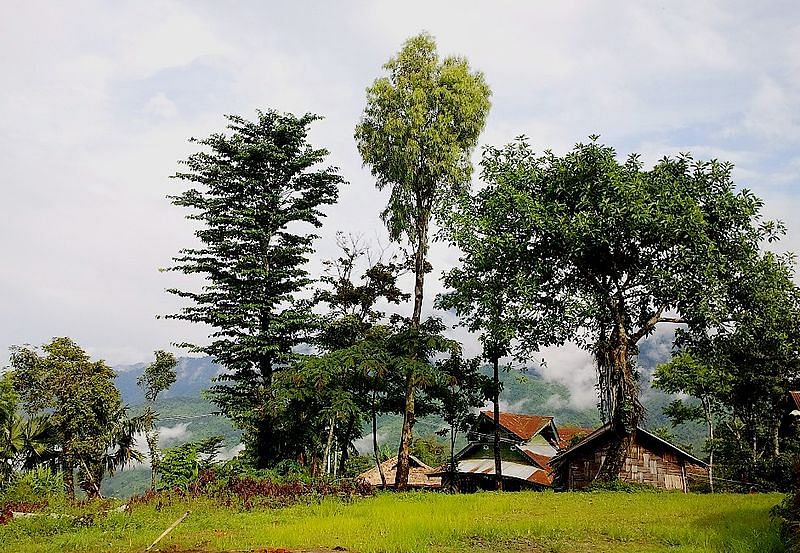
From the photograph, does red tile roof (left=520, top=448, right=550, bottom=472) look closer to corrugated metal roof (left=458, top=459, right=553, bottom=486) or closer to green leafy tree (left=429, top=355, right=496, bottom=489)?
corrugated metal roof (left=458, top=459, right=553, bottom=486)

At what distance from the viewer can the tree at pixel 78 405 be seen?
83.3 feet

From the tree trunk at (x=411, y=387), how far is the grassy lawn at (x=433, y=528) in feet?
20.2

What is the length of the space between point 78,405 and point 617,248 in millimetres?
20297

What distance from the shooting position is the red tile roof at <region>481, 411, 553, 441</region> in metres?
41.3

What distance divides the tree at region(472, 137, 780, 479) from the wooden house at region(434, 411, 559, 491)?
16.0 meters

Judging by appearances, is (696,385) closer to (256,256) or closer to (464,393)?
(464,393)

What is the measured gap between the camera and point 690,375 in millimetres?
30500

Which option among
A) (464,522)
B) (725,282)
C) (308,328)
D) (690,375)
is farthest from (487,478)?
(464,522)

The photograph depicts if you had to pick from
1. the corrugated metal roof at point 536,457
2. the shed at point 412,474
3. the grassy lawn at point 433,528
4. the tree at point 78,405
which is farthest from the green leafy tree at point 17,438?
the corrugated metal roof at point 536,457

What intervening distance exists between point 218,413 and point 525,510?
13.1 metres

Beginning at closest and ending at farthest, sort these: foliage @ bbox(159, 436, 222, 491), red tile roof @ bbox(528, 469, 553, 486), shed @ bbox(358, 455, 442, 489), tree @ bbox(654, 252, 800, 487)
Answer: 1. foliage @ bbox(159, 436, 222, 491)
2. tree @ bbox(654, 252, 800, 487)
3. red tile roof @ bbox(528, 469, 553, 486)
4. shed @ bbox(358, 455, 442, 489)

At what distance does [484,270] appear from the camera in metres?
22.7

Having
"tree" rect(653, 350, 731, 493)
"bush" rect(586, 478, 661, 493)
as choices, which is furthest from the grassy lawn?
"tree" rect(653, 350, 731, 493)

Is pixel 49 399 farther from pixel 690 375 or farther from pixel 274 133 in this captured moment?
pixel 690 375
